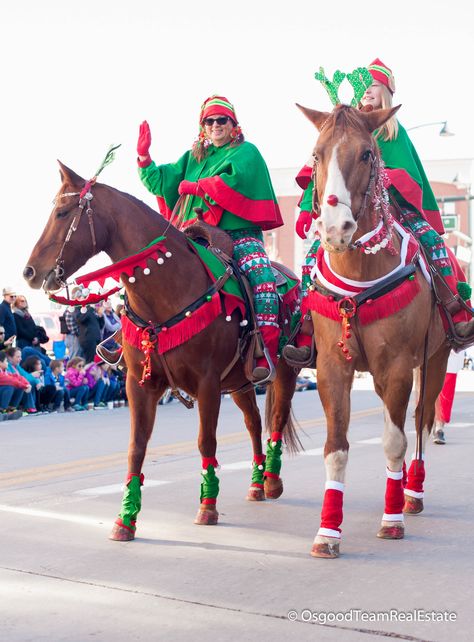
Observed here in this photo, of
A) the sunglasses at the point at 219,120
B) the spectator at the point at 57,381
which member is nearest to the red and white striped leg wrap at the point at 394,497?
the sunglasses at the point at 219,120

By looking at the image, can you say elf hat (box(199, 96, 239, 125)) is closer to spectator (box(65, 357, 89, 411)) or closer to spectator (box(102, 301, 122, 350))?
spectator (box(65, 357, 89, 411))

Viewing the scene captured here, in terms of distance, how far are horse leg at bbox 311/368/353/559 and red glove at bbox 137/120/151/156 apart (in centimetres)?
249

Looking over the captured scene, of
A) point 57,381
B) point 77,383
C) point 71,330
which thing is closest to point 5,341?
point 57,381

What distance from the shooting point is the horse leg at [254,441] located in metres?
8.02

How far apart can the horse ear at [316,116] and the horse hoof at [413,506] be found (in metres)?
2.91

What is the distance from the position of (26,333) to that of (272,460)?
31.6 feet

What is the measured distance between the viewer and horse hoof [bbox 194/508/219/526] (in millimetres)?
6910

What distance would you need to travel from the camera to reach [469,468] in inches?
383

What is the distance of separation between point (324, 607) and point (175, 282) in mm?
2680

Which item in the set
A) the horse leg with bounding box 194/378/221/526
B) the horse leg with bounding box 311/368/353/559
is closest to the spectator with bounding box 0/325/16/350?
the horse leg with bounding box 194/378/221/526

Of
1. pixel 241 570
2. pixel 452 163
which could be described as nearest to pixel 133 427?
pixel 241 570

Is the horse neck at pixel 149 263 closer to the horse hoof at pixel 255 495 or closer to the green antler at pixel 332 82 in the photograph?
the green antler at pixel 332 82

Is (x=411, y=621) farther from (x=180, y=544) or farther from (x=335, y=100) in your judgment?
(x=335, y=100)

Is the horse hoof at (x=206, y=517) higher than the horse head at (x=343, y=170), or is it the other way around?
the horse head at (x=343, y=170)
